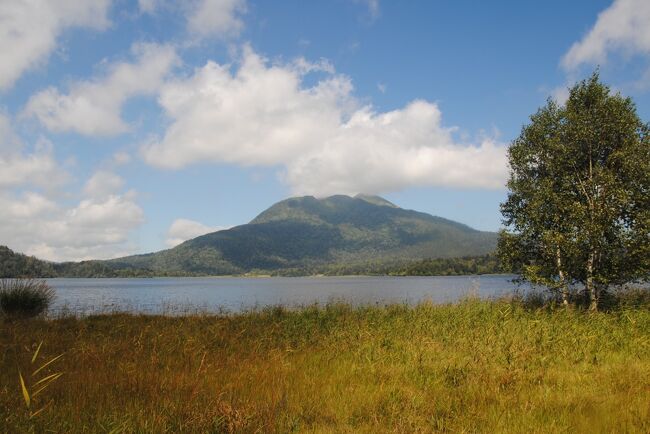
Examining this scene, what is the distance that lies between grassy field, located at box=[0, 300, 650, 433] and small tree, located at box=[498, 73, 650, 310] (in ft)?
21.2

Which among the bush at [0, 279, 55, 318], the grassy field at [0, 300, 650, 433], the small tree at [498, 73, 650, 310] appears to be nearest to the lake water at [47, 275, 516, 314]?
the bush at [0, 279, 55, 318]

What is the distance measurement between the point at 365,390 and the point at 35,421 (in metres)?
4.60

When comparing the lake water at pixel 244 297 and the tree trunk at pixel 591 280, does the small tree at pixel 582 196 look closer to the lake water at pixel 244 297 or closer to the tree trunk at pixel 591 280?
the tree trunk at pixel 591 280

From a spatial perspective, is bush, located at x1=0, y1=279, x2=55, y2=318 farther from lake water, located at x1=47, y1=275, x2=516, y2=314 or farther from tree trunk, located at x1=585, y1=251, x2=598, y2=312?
tree trunk, located at x1=585, y1=251, x2=598, y2=312

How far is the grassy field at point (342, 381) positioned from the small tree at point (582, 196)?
645 cm

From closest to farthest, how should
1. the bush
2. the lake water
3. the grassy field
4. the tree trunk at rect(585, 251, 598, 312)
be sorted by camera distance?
the grassy field, the bush, the tree trunk at rect(585, 251, 598, 312), the lake water

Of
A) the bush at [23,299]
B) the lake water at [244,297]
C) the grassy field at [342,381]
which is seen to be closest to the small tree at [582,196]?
the lake water at [244,297]

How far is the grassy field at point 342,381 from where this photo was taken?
541 cm

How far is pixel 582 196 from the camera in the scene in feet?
65.5

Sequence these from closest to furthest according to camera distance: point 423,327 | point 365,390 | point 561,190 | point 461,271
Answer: point 365,390, point 423,327, point 561,190, point 461,271

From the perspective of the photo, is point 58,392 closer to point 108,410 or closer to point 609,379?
point 108,410

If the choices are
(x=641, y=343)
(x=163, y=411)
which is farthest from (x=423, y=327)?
(x=163, y=411)

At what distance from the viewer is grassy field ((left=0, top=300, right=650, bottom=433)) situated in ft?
17.7

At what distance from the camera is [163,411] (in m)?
5.51
